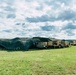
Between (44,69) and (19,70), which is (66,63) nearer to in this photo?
(44,69)

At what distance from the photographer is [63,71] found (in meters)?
6.38

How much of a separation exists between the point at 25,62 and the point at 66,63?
1.55m

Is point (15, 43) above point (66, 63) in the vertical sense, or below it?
above

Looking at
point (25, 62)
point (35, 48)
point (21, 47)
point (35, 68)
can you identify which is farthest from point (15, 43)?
point (35, 68)

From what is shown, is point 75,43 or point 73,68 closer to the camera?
point 73,68

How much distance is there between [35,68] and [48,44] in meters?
6.93

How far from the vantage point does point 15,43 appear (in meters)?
13.1

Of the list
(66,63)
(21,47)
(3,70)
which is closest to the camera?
(3,70)

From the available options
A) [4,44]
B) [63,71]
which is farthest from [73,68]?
[4,44]

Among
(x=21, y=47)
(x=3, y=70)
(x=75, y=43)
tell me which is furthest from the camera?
(x=75, y=43)

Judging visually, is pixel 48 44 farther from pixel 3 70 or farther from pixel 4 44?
pixel 3 70

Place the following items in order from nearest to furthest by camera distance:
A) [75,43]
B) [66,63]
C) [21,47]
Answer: [66,63]
[21,47]
[75,43]

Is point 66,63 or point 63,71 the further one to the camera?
point 66,63

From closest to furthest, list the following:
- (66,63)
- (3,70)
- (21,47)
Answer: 1. (3,70)
2. (66,63)
3. (21,47)
